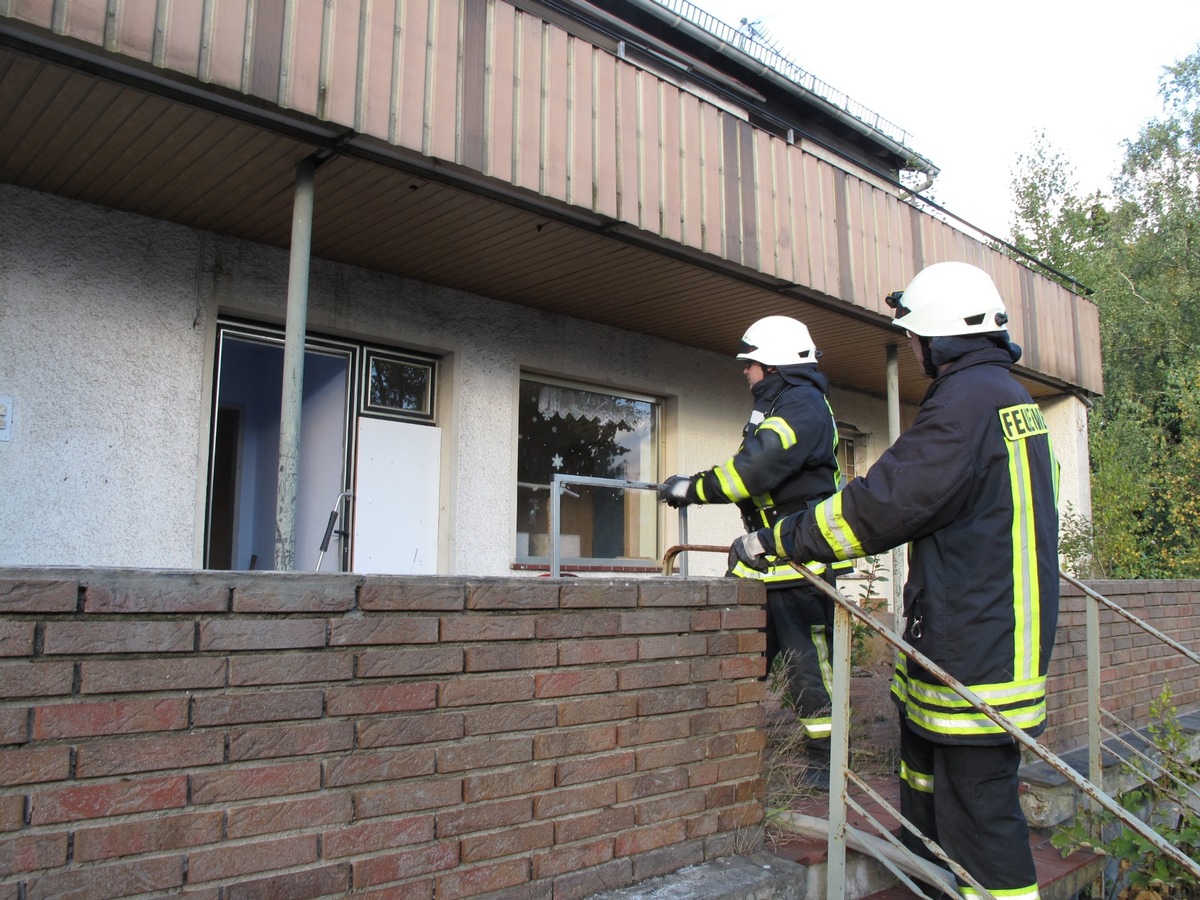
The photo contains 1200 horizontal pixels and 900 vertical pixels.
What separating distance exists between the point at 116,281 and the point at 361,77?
1.95 m

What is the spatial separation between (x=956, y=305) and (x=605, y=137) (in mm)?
3345

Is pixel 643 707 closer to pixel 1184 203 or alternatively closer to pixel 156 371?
pixel 156 371

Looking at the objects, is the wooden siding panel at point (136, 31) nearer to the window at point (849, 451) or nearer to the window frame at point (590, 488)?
the window frame at point (590, 488)

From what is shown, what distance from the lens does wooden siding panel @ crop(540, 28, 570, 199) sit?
17.4 feet

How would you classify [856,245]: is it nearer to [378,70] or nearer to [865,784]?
[378,70]

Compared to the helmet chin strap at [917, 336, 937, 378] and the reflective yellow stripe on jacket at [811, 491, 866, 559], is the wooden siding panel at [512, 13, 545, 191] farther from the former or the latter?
the reflective yellow stripe on jacket at [811, 491, 866, 559]

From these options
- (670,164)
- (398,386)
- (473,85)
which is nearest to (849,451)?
(670,164)

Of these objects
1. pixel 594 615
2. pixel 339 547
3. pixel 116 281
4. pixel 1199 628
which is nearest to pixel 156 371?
pixel 116 281

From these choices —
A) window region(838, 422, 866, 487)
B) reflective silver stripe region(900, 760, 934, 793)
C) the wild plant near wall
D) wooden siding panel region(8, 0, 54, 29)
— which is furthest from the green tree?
wooden siding panel region(8, 0, 54, 29)

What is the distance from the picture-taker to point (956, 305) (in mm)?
2801

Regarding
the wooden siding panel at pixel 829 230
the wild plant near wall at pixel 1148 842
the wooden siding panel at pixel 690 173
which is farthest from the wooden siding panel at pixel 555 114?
the wild plant near wall at pixel 1148 842

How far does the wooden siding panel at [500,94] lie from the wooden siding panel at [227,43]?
4.32 feet

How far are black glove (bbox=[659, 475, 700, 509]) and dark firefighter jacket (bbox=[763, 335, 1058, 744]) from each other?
2.79 ft

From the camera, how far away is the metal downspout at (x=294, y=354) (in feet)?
15.5
